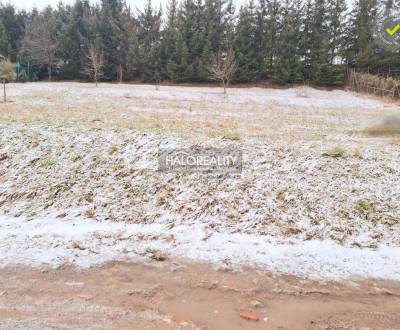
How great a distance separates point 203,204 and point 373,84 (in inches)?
900

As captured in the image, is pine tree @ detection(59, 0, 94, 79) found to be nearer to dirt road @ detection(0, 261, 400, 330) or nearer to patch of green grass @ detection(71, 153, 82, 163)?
patch of green grass @ detection(71, 153, 82, 163)

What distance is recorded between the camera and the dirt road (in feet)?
8.11

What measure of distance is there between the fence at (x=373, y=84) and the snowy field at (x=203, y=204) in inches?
643

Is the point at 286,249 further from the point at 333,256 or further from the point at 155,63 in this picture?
the point at 155,63

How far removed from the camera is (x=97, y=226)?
4.04m

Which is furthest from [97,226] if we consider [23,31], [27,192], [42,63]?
[23,31]

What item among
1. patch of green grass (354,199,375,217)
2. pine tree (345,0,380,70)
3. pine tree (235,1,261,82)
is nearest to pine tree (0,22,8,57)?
pine tree (235,1,261,82)

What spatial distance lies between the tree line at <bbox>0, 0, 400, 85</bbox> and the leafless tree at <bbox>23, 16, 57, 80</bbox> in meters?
0.09

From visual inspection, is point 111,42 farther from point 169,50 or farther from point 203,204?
point 203,204

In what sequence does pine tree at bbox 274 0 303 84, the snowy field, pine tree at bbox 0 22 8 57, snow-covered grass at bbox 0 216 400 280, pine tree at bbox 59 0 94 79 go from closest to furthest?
1. snow-covered grass at bbox 0 216 400 280
2. the snowy field
3. pine tree at bbox 274 0 303 84
4. pine tree at bbox 59 0 94 79
5. pine tree at bbox 0 22 8 57

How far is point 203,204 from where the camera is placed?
14.4 ft

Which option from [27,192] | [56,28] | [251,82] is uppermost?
[56,28]

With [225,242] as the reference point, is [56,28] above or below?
above

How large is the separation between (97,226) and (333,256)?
2977 millimetres
